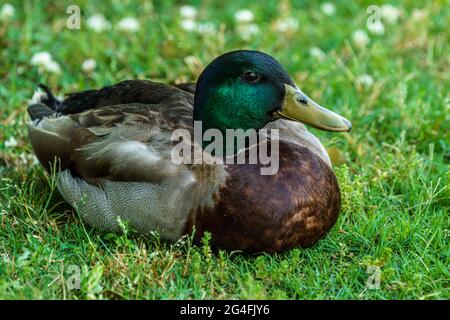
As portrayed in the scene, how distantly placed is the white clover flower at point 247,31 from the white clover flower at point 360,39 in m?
0.75

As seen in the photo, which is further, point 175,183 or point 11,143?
point 11,143

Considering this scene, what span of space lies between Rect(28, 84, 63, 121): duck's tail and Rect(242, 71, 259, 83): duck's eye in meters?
1.31

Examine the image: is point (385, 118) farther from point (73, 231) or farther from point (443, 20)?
point (73, 231)

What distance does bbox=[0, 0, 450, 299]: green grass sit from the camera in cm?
363

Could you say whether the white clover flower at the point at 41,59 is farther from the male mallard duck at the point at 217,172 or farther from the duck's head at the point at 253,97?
the duck's head at the point at 253,97

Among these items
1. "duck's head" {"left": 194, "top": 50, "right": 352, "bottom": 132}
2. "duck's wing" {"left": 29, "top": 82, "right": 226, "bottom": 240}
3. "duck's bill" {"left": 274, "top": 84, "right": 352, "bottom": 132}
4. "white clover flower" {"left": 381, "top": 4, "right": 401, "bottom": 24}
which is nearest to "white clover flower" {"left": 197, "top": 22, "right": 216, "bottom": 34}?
"white clover flower" {"left": 381, "top": 4, "right": 401, "bottom": 24}

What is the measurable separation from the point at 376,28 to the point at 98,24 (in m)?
2.09

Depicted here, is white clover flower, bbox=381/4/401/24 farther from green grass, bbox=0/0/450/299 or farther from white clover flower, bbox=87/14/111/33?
white clover flower, bbox=87/14/111/33

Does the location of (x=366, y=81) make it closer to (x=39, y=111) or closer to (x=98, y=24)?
(x=98, y=24)

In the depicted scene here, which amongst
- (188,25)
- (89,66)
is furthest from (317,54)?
(89,66)

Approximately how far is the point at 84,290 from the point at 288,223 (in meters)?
0.95

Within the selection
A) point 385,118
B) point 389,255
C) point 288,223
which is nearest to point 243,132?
point 288,223

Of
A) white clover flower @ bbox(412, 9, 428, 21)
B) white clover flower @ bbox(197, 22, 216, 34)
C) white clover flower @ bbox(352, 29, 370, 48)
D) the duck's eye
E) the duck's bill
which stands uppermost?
the duck's eye

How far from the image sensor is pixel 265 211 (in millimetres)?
3697
